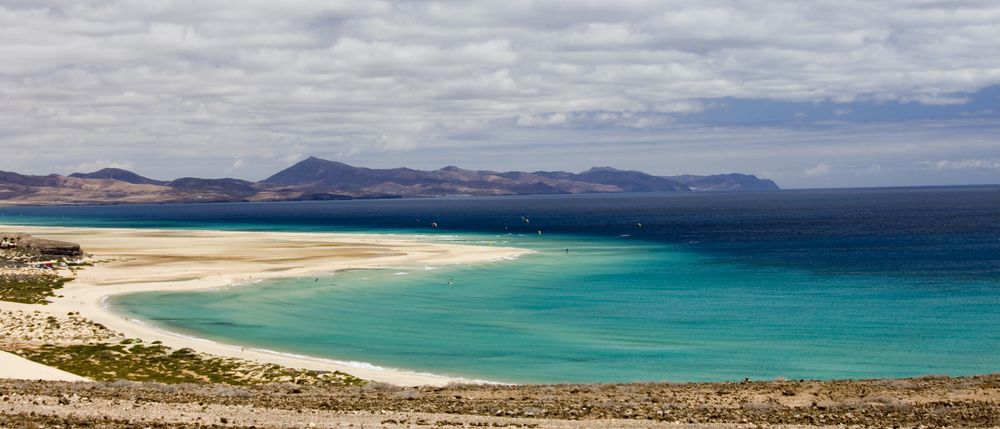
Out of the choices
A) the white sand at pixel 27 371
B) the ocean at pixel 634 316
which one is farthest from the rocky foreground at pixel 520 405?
the ocean at pixel 634 316

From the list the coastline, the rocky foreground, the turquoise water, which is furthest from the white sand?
the turquoise water

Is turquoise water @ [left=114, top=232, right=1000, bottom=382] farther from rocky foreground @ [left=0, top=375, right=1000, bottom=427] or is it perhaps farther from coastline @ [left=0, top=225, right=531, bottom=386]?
rocky foreground @ [left=0, top=375, right=1000, bottom=427]

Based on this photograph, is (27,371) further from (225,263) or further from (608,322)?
(225,263)

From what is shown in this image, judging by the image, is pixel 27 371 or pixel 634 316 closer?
pixel 27 371

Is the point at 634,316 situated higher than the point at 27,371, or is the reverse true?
the point at 27,371

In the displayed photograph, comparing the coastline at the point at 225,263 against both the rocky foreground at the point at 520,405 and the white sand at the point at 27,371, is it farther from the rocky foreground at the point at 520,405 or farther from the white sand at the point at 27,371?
the rocky foreground at the point at 520,405

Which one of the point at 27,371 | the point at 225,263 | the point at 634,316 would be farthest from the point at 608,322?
the point at 225,263

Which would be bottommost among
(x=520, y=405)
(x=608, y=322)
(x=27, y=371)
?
(x=608, y=322)
